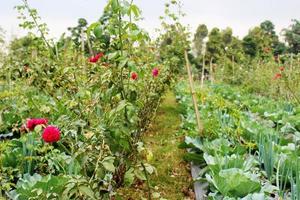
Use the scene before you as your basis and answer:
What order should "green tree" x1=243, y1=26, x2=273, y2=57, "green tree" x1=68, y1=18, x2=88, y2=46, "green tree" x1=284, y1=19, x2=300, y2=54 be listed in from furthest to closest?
"green tree" x1=243, y1=26, x2=273, y2=57 < "green tree" x1=284, y1=19, x2=300, y2=54 < "green tree" x1=68, y1=18, x2=88, y2=46

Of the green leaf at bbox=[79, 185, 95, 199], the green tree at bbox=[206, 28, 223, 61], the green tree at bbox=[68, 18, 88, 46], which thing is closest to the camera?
the green leaf at bbox=[79, 185, 95, 199]

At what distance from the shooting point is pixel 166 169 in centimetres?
383

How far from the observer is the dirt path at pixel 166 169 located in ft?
10.3

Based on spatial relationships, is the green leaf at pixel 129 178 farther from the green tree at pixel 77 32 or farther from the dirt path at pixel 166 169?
the green tree at pixel 77 32

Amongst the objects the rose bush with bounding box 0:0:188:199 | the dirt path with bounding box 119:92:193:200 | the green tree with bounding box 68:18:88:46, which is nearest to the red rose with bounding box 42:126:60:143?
the rose bush with bounding box 0:0:188:199

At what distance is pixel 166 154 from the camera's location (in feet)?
14.2

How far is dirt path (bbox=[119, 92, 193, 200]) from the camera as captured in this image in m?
3.14

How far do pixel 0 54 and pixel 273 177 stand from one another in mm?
4808

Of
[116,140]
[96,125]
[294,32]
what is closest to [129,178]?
[116,140]

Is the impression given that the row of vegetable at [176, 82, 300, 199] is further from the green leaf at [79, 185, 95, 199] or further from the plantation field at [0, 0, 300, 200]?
the green leaf at [79, 185, 95, 199]

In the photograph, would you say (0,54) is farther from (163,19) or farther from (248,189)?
(248,189)

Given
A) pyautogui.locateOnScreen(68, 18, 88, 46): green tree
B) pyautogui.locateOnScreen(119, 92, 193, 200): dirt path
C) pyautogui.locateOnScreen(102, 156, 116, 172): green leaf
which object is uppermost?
pyautogui.locateOnScreen(68, 18, 88, 46): green tree

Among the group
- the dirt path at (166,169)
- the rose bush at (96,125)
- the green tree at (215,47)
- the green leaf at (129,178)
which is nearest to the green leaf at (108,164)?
the rose bush at (96,125)

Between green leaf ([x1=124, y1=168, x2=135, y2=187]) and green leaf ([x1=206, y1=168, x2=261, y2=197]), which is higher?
green leaf ([x1=124, y1=168, x2=135, y2=187])
